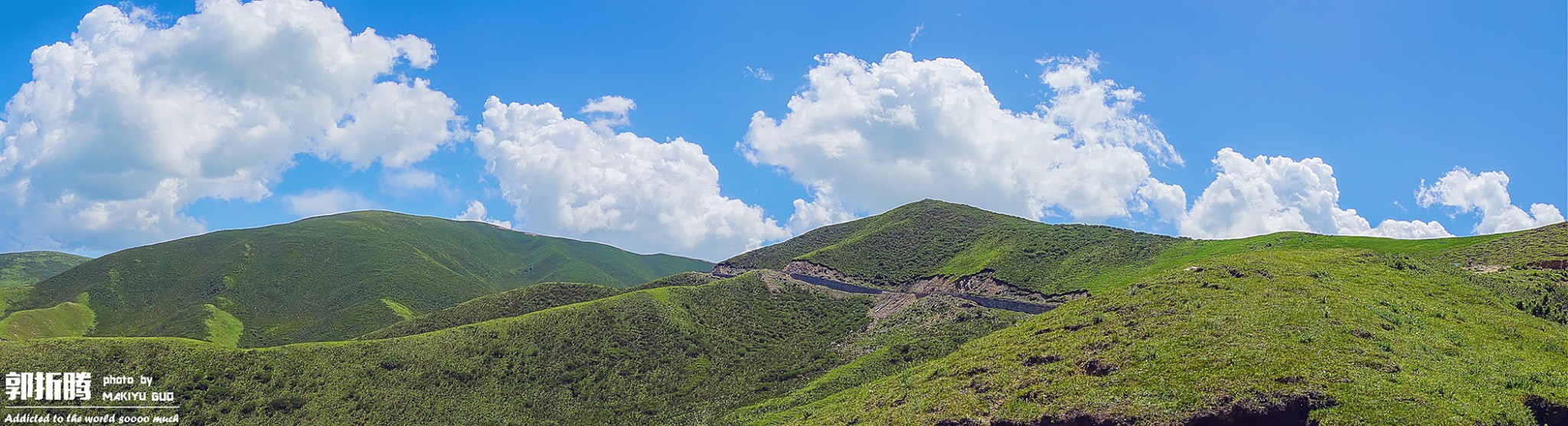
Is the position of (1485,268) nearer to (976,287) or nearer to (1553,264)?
(1553,264)

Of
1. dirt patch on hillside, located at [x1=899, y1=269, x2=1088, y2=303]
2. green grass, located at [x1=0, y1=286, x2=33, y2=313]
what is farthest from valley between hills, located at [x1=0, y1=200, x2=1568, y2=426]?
green grass, located at [x1=0, y1=286, x2=33, y2=313]

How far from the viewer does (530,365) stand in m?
76.5

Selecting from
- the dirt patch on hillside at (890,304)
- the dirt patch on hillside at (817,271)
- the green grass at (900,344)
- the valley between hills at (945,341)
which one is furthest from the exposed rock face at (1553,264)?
the dirt patch on hillside at (817,271)

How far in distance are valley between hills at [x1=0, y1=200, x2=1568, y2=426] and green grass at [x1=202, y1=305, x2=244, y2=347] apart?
747 millimetres

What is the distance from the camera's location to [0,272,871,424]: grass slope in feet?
197

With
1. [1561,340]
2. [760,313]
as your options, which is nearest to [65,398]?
[760,313]

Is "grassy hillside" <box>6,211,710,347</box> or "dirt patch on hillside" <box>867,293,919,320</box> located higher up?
"grassy hillside" <box>6,211,710,347</box>

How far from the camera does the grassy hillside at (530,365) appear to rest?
60281 mm

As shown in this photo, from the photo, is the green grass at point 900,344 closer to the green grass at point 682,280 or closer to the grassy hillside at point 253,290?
the green grass at point 682,280

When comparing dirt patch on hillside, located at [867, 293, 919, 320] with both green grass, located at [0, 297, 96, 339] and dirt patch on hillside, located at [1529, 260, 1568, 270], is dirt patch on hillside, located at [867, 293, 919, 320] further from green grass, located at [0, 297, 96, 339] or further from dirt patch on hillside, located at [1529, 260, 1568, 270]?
green grass, located at [0, 297, 96, 339]

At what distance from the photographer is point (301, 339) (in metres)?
142

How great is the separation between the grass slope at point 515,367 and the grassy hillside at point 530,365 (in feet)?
0.47

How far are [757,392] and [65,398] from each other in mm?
54771

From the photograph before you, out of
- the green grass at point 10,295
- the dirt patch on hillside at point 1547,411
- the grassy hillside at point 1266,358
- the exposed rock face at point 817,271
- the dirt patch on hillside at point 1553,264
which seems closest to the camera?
the dirt patch on hillside at point 1547,411
